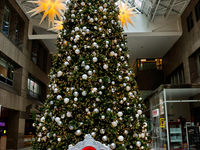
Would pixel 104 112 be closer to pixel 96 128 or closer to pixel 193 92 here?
pixel 96 128

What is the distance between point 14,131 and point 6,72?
4.51 m

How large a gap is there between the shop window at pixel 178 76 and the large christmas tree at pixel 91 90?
16.5 m

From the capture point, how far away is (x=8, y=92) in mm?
13961

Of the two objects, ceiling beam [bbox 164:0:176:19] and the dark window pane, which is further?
the dark window pane

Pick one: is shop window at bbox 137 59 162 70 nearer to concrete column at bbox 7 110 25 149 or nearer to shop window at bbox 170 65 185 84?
shop window at bbox 170 65 185 84

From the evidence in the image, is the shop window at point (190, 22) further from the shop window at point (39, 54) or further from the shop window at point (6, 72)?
the shop window at point (6, 72)

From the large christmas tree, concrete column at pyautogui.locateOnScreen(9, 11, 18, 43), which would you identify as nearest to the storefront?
the large christmas tree

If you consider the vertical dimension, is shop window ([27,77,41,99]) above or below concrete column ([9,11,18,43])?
below

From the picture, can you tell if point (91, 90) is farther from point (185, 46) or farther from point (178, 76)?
point (178, 76)

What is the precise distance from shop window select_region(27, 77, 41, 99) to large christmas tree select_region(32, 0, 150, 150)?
650 inches

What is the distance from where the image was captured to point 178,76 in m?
20.2

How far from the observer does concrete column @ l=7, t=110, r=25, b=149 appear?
15.2m

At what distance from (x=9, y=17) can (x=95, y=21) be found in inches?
545

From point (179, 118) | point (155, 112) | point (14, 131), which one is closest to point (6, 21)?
point (14, 131)
